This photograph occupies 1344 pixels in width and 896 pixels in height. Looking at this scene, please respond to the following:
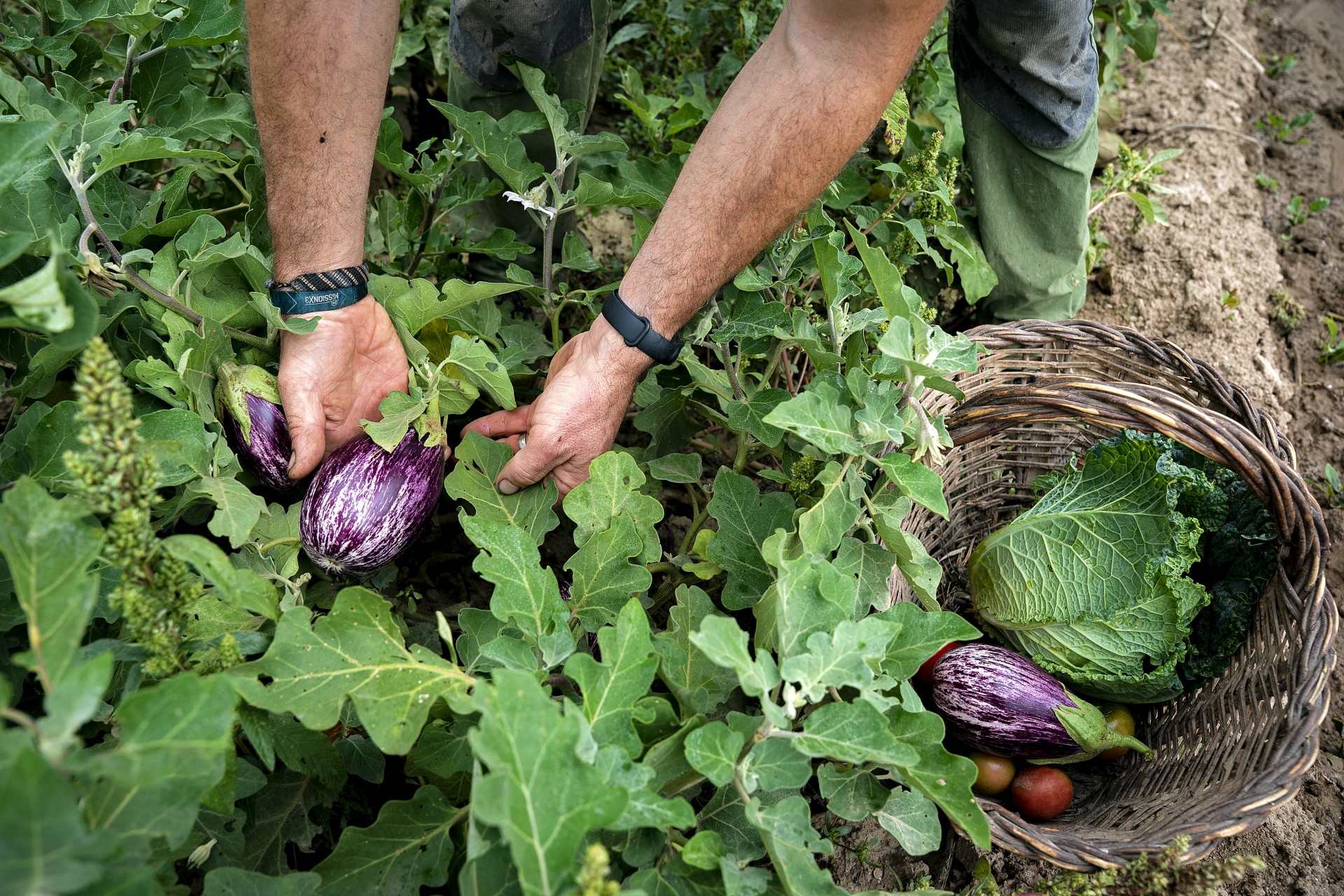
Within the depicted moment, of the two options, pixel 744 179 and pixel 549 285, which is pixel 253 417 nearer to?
pixel 549 285

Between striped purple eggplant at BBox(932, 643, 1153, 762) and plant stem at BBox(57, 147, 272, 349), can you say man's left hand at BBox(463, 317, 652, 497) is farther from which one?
striped purple eggplant at BBox(932, 643, 1153, 762)

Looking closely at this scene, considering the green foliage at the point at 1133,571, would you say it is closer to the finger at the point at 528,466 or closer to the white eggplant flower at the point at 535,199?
the finger at the point at 528,466

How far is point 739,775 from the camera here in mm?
1231

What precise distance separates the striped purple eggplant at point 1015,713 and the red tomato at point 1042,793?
0.04 metres

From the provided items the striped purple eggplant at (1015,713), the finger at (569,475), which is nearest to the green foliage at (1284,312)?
the striped purple eggplant at (1015,713)

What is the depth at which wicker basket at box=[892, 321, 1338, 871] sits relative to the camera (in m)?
1.64

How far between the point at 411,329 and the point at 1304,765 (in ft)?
6.18

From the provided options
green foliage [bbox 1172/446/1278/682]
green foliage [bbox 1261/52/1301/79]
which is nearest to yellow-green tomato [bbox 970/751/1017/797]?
green foliage [bbox 1172/446/1278/682]

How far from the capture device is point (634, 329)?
5.74ft

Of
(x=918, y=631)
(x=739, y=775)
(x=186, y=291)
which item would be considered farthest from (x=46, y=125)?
(x=918, y=631)

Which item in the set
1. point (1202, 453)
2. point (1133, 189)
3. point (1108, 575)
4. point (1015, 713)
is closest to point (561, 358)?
point (1015, 713)

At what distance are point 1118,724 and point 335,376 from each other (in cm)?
186

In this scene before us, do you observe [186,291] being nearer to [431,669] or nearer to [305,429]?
[305,429]

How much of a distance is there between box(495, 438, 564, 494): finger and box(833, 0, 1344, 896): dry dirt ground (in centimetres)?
101
